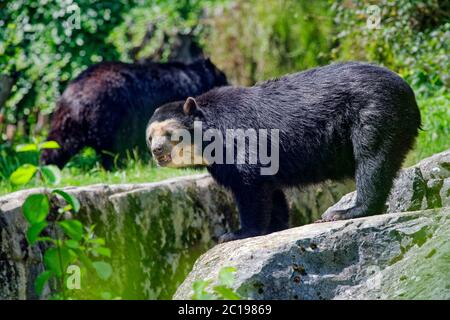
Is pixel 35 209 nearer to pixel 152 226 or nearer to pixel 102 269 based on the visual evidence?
pixel 102 269

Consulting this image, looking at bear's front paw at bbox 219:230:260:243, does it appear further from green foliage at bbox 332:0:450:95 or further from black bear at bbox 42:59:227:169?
green foliage at bbox 332:0:450:95

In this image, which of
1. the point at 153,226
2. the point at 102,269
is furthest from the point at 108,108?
the point at 102,269

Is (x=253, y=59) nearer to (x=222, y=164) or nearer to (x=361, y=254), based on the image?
(x=222, y=164)

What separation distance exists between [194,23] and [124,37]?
1.62 m

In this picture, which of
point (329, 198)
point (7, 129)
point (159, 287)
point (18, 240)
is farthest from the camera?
point (7, 129)

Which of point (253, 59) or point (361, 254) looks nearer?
point (361, 254)

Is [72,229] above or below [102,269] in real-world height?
above

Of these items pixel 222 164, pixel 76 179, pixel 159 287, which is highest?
pixel 222 164

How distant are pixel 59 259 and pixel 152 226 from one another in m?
3.81

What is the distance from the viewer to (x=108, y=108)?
11.2 m

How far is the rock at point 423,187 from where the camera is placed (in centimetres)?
656

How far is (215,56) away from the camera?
15.0m

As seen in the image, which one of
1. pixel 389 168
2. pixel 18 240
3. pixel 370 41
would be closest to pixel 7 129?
pixel 370 41

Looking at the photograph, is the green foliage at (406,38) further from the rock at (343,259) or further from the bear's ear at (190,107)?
the rock at (343,259)
